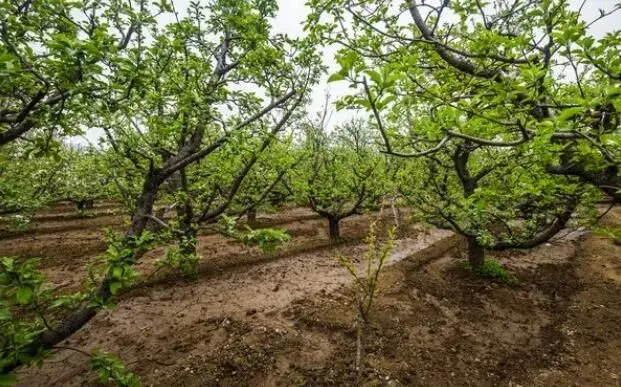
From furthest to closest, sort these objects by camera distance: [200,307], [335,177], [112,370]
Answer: [335,177]
[200,307]
[112,370]

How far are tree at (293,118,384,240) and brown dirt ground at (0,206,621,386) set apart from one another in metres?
2.95

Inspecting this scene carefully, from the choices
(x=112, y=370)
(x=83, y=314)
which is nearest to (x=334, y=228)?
(x=83, y=314)

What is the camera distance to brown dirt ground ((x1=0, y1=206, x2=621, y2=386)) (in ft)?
18.6

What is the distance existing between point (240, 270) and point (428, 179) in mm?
7345

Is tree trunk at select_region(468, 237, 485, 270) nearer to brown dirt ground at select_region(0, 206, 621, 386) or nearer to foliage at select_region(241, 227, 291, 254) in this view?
brown dirt ground at select_region(0, 206, 621, 386)

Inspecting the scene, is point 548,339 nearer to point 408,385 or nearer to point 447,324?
point 447,324

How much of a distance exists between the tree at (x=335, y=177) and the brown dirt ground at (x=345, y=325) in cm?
295

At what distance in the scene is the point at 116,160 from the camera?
24.6ft

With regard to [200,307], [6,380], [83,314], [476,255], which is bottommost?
[200,307]

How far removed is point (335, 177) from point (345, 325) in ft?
27.8

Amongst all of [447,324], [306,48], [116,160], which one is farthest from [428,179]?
[116,160]

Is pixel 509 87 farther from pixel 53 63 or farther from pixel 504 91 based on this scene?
pixel 53 63

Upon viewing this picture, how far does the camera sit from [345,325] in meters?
7.20

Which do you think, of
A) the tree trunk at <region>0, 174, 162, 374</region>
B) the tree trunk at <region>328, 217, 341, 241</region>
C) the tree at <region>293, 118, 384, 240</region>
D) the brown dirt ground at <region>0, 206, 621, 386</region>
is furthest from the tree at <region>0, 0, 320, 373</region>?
the tree trunk at <region>328, 217, 341, 241</region>
